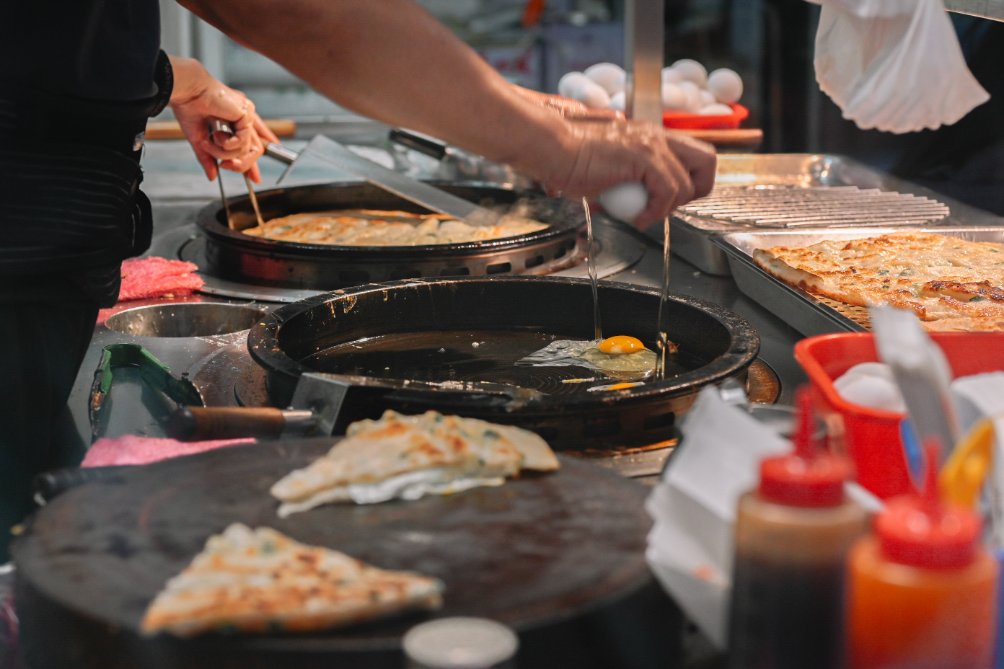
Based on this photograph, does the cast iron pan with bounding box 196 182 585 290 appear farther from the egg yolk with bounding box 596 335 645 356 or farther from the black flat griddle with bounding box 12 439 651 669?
the black flat griddle with bounding box 12 439 651 669

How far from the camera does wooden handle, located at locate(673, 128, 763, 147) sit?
Answer: 147 inches

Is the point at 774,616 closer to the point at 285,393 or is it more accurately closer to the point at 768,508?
the point at 768,508

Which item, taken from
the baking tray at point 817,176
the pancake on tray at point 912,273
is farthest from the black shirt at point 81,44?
the baking tray at point 817,176

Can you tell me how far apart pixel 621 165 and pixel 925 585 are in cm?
94

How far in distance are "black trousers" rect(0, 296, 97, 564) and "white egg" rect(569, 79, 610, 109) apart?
2.14 metres

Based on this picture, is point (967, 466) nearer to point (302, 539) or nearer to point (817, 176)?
point (302, 539)

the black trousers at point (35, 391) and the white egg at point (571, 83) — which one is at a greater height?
the white egg at point (571, 83)

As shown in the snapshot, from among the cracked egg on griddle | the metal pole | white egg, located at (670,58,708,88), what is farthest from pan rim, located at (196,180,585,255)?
white egg, located at (670,58,708,88)

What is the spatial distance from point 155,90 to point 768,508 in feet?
4.94

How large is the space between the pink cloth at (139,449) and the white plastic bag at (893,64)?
1404mm

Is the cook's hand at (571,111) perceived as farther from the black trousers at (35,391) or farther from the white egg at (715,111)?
the white egg at (715,111)

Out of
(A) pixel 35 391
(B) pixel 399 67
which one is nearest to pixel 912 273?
(B) pixel 399 67

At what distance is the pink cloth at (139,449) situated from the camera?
138 cm

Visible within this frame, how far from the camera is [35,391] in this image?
1.92 metres
